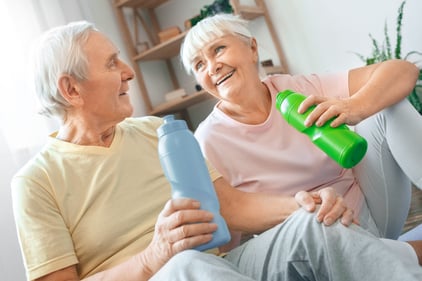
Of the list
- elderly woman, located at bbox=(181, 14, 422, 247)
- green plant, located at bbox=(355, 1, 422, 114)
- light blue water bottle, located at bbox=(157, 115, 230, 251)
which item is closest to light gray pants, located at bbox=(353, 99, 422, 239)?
elderly woman, located at bbox=(181, 14, 422, 247)

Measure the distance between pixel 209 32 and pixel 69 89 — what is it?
45 centimetres

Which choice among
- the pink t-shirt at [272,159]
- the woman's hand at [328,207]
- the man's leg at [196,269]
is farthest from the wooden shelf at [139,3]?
the man's leg at [196,269]

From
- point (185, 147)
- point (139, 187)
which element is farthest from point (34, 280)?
point (185, 147)

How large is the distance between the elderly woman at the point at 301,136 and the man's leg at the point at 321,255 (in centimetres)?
34

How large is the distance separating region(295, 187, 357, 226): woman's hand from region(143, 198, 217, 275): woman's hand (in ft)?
0.59

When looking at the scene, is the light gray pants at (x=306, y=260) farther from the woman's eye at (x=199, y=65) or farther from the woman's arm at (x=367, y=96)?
the woman's eye at (x=199, y=65)

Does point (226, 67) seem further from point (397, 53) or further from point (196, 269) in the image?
point (397, 53)

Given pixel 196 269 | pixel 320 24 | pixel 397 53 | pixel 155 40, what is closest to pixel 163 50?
pixel 155 40

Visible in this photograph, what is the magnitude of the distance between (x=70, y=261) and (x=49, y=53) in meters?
0.48

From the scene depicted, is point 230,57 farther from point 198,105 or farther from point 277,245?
point 198,105

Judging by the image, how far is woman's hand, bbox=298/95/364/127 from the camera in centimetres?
90

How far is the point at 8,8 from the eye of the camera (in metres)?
2.08

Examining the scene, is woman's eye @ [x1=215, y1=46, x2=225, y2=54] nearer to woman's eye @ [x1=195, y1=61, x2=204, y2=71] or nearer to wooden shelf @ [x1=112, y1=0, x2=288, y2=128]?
woman's eye @ [x1=195, y1=61, x2=204, y2=71]

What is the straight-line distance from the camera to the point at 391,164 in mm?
1216
